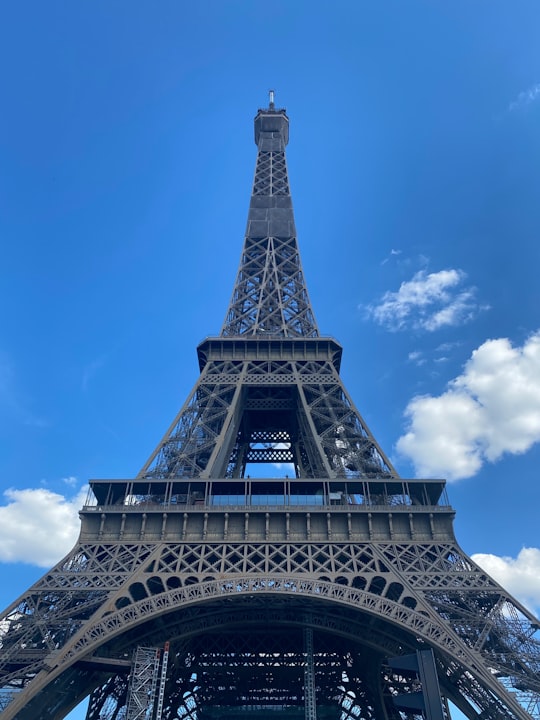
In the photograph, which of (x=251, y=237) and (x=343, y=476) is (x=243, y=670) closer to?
(x=343, y=476)

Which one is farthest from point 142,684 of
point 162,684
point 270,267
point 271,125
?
point 271,125

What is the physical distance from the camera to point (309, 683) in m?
24.9

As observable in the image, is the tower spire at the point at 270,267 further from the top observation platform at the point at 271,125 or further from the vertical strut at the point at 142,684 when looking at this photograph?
the vertical strut at the point at 142,684

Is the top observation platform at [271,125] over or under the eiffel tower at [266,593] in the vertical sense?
over

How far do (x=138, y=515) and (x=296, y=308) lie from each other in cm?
2061

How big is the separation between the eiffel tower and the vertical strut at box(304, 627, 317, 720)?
0.17 meters

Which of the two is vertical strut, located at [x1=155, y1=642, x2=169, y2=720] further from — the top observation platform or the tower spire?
the top observation platform

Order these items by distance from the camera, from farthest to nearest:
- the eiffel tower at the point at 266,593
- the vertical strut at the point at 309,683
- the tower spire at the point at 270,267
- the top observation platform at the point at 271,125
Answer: the top observation platform at the point at 271,125
the tower spire at the point at 270,267
the vertical strut at the point at 309,683
the eiffel tower at the point at 266,593

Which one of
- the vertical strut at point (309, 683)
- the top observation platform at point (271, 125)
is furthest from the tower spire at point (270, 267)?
the vertical strut at point (309, 683)

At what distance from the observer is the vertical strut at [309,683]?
23.8 m

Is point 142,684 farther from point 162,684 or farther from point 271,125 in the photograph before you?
point 271,125

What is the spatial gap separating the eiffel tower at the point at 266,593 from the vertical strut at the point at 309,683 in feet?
0.56

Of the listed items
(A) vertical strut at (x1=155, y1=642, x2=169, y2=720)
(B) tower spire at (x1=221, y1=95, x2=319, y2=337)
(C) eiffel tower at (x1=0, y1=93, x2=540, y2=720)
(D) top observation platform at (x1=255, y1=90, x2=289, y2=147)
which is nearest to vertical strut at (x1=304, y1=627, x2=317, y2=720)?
(C) eiffel tower at (x1=0, y1=93, x2=540, y2=720)

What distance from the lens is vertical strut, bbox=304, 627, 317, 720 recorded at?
23750 mm
